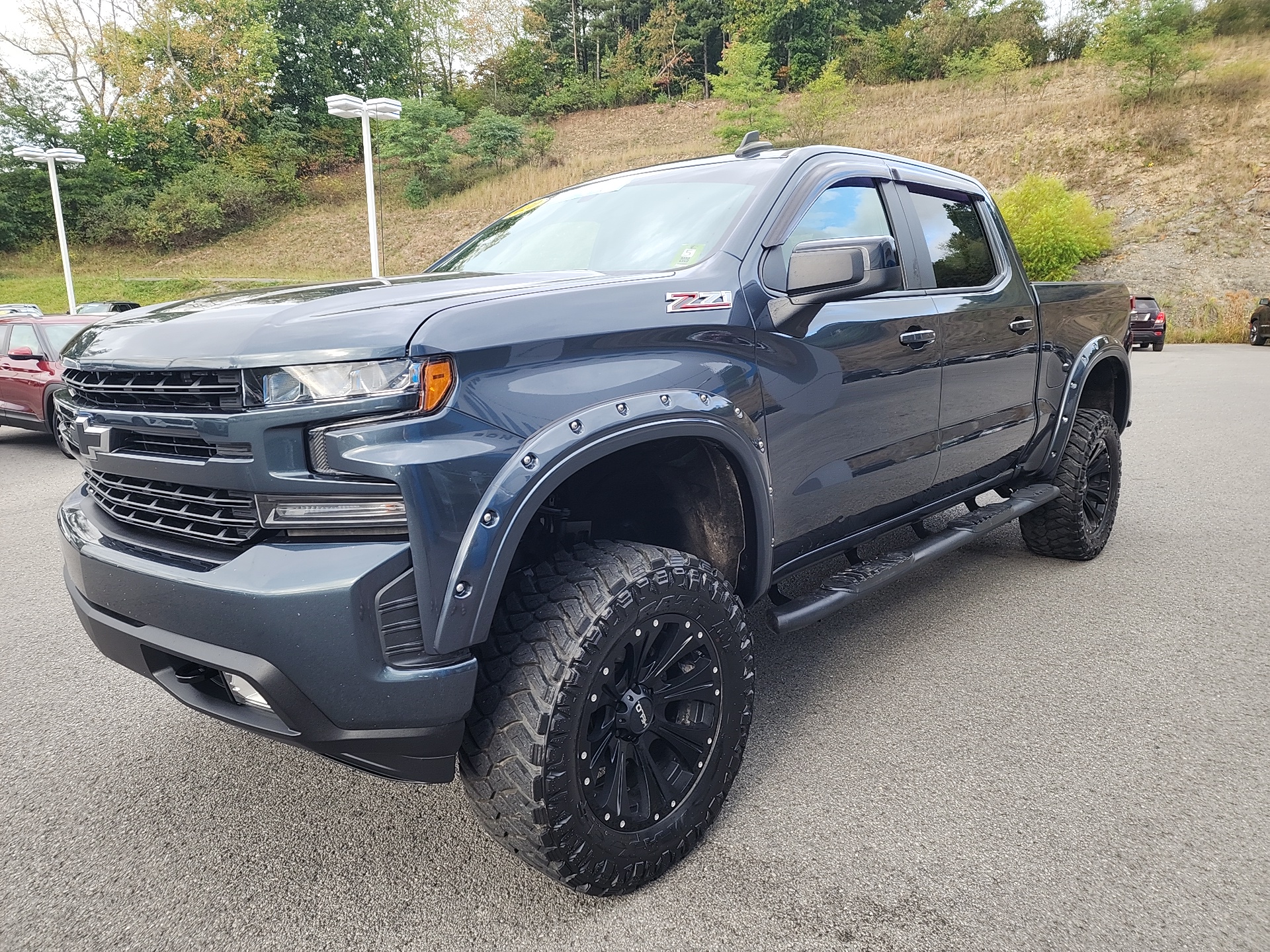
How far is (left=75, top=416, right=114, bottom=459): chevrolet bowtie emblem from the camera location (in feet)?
6.50

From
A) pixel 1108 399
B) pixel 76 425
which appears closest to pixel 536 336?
pixel 76 425

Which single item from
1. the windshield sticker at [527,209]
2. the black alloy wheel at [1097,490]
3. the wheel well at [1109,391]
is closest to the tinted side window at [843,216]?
the windshield sticker at [527,209]

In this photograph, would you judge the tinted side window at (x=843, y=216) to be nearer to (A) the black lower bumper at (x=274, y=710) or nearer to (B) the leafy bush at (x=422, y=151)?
(A) the black lower bumper at (x=274, y=710)

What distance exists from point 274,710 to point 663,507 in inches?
48.2

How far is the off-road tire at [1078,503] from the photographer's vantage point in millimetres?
4219

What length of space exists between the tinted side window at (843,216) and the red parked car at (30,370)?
28.9ft

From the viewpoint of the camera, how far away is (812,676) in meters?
3.21

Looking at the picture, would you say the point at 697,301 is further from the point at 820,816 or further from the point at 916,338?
the point at 820,816

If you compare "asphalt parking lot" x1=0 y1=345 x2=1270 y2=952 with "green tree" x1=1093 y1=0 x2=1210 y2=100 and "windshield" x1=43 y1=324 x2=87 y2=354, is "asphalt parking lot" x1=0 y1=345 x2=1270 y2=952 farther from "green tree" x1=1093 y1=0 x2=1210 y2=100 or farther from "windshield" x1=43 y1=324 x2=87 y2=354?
"green tree" x1=1093 y1=0 x2=1210 y2=100

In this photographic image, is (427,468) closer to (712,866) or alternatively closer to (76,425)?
(76,425)

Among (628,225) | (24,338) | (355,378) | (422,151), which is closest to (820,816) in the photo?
(355,378)

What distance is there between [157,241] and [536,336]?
149 ft

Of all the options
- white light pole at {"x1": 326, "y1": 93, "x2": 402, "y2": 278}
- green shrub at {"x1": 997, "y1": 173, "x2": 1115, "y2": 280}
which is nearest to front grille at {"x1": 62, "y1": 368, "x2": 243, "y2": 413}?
white light pole at {"x1": 326, "y1": 93, "x2": 402, "y2": 278}

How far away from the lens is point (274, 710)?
1.70 meters
